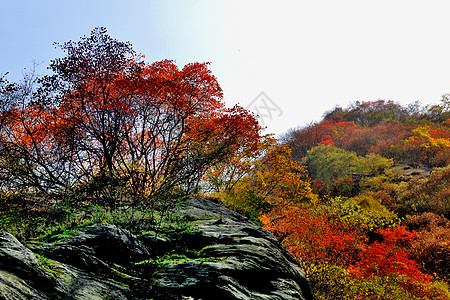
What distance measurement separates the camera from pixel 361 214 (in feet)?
54.7

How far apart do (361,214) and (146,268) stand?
16.4 metres

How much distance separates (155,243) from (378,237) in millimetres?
16086

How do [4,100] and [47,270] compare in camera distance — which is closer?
[47,270]

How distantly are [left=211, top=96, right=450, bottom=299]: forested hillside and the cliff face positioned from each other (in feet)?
12.7

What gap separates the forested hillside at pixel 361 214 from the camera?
32.7ft

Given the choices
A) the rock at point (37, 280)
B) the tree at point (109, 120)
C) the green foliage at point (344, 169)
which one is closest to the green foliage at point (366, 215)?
the green foliage at point (344, 169)

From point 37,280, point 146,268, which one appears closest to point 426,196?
point 146,268

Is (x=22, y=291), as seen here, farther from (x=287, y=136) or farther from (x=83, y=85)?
(x=287, y=136)

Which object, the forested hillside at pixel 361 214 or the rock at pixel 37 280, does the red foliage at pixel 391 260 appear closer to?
the forested hillside at pixel 361 214

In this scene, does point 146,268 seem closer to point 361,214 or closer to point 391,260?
point 391,260

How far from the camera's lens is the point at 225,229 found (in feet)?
23.2

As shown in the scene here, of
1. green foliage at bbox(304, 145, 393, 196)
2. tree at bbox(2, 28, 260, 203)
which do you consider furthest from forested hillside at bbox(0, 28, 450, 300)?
green foliage at bbox(304, 145, 393, 196)

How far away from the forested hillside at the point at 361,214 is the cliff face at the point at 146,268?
3884 millimetres

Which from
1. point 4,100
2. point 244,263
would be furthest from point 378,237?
point 4,100
